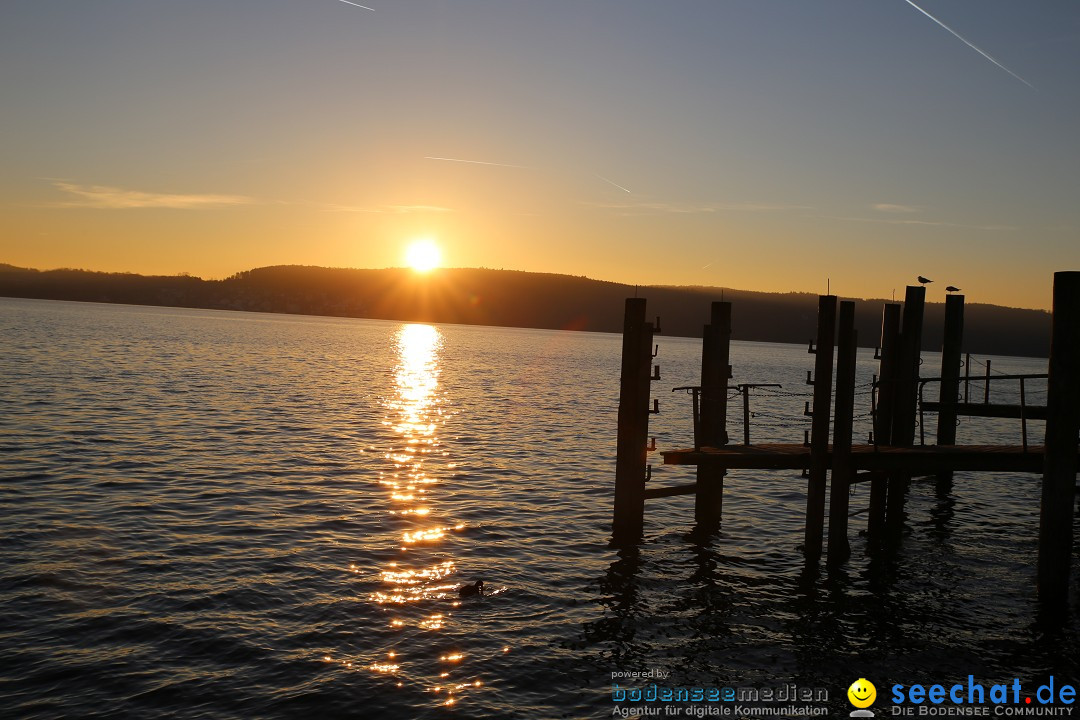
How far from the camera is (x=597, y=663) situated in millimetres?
10219

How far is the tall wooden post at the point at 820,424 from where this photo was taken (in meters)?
13.5

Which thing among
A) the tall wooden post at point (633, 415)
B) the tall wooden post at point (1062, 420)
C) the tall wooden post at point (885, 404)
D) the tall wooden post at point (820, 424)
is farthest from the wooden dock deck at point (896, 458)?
the tall wooden post at point (885, 404)

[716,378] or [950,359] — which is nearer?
[716,378]

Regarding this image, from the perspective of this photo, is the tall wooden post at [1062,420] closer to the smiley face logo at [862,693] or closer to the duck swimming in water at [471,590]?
the smiley face logo at [862,693]

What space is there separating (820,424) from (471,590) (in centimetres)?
649

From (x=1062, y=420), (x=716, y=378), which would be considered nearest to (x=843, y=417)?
(x=716, y=378)

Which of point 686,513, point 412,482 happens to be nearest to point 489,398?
point 412,482

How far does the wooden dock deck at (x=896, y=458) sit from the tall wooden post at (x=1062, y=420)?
1098 millimetres

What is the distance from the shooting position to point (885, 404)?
17.7 meters

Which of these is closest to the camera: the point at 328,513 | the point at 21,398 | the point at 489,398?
the point at 328,513

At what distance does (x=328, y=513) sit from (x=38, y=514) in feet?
18.3

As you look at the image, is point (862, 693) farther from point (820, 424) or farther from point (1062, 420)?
point (1062, 420)

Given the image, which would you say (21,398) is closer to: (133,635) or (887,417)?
(133,635)

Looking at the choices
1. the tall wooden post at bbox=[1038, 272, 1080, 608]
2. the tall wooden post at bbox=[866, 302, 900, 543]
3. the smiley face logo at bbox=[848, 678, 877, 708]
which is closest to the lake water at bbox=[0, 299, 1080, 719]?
the smiley face logo at bbox=[848, 678, 877, 708]
